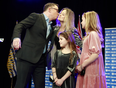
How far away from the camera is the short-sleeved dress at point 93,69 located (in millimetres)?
1924

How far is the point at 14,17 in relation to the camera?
503cm

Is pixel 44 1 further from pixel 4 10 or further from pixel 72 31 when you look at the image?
pixel 72 31

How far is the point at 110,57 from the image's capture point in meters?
3.59

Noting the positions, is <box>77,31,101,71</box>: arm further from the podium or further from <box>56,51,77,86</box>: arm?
the podium

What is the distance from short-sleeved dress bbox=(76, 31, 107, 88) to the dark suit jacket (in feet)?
2.04

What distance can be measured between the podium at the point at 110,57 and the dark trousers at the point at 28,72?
212 cm

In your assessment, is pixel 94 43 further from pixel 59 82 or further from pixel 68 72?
pixel 59 82

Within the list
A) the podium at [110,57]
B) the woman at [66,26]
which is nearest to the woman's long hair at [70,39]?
the woman at [66,26]

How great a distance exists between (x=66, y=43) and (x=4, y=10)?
12.4ft

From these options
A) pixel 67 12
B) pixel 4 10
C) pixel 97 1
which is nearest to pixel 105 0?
pixel 97 1

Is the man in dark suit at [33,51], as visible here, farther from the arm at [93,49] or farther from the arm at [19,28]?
the arm at [93,49]

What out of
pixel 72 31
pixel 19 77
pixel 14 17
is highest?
pixel 14 17

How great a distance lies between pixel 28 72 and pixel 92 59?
2.88ft

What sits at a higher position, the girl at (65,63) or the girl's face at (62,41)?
the girl's face at (62,41)
